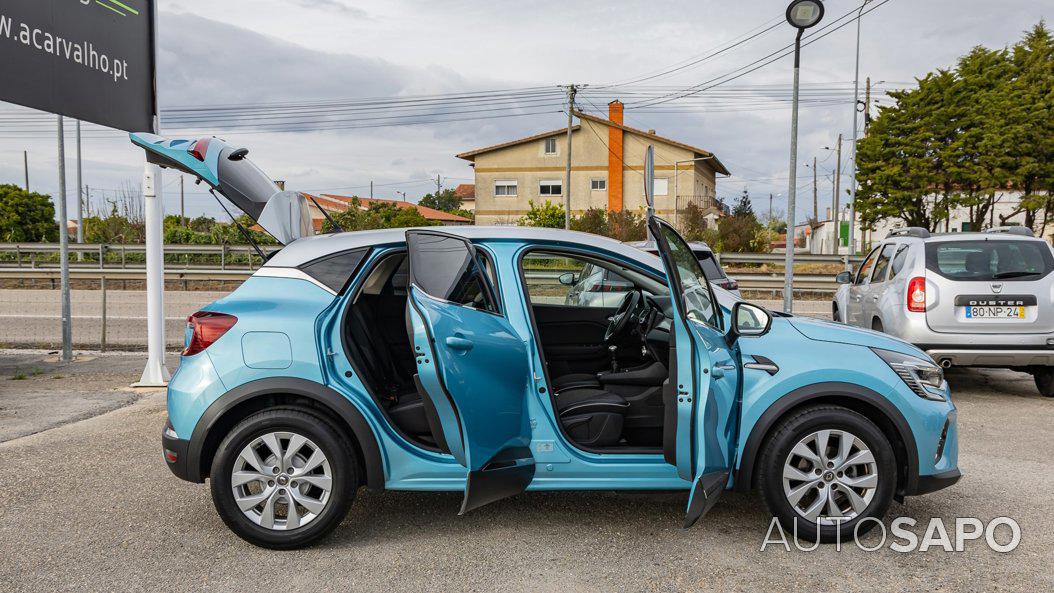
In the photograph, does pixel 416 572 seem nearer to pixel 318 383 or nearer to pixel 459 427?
pixel 459 427

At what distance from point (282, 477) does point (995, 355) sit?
20.5 ft

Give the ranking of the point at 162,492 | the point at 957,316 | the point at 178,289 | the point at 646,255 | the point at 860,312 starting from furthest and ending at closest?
1. the point at 178,289
2. the point at 860,312
3. the point at 957,316
4. the point at 162,492
5. the point at 646,255

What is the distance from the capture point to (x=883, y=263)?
8055 mm

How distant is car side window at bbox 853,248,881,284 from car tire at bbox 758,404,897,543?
541 centimetres

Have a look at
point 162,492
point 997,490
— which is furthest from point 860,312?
point 162,492

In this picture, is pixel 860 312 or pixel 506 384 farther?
pixel 860 312

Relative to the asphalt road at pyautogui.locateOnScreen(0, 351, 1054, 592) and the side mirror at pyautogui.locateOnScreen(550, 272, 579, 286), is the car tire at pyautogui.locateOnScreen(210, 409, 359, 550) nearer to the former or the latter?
the asphalt road at pyautogui.locateOnScreen(0, 351, 1054, 592)

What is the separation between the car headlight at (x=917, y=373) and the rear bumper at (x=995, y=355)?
3314 mm

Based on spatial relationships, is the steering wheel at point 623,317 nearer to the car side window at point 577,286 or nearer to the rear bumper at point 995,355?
the car side window at point 577,286

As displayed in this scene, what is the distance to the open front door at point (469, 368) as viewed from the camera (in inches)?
127

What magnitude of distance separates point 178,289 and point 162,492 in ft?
58.6

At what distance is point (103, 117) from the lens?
7.64 metres

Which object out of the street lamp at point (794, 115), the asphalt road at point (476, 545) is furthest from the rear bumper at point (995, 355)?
the street lamp at point (794, 115)

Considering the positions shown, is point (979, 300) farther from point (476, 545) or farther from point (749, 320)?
point (476, 545)
